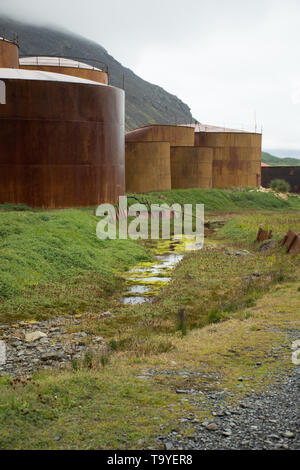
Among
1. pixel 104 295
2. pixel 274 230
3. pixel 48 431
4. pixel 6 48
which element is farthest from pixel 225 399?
pixel 6 48

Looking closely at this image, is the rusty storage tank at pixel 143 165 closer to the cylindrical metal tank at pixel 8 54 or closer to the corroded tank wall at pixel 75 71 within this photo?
the corroded tank wall at pixel 75 71

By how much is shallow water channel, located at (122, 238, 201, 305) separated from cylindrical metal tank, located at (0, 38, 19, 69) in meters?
11.3

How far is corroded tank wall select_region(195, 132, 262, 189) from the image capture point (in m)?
38.5

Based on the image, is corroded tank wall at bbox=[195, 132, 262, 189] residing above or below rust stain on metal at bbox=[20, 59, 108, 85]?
below

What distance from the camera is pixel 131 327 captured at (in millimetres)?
9859

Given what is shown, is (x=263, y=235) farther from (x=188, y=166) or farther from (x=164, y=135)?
(x=164, y=135)

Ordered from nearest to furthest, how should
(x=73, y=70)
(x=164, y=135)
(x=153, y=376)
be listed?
(x=153, y=376) → (x=73, y=70) → (x=164, y=135)

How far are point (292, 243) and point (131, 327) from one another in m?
7.81

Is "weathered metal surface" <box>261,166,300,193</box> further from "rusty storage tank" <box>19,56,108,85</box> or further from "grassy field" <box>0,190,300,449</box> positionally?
"grassy field" <box>0,190,300,449</box>

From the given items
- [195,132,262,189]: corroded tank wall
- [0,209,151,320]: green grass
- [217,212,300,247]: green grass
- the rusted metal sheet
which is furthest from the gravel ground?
[195,132,262,189]: corroded tank wall

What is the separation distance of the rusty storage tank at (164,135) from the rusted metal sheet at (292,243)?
62.8ft

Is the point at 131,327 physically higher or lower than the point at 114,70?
lower

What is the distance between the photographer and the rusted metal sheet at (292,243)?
1548 cm

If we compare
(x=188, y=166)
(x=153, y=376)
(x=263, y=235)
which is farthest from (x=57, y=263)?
(x=188, y=166)
